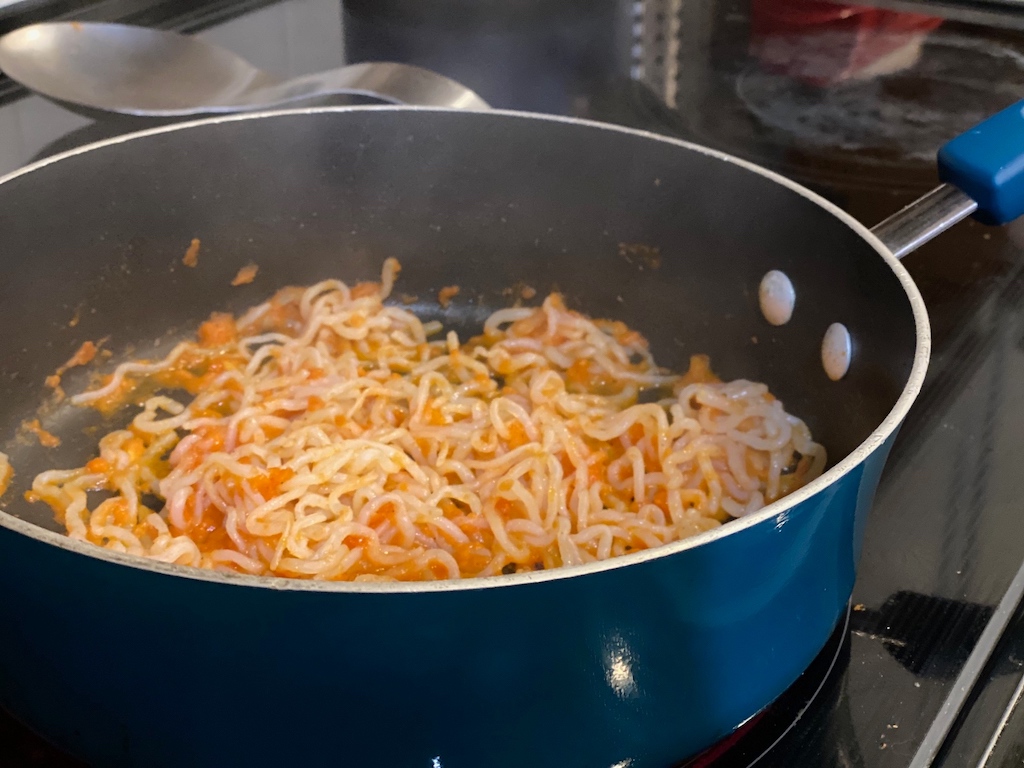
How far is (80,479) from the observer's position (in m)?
1.58

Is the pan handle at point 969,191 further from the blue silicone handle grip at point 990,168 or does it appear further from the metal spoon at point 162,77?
the metal spoon at point 162,77

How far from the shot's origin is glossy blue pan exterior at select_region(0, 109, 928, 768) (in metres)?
0.81

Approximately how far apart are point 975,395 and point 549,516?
0.75 m

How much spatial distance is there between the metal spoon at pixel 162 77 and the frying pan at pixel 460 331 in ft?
1.02

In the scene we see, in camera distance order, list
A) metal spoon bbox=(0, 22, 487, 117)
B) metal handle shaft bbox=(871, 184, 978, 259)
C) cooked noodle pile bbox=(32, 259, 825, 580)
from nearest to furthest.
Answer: metal handle shaft bbox=(871, 184, 978, 259), cooked noodle pile bbox=(32, 259, 825, 580), metal spoon bbox=(0, 22, 487, 117)

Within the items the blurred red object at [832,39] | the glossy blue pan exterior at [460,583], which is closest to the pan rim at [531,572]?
the glossy blue pan exterior at [460,583]

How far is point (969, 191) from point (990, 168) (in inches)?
1.6

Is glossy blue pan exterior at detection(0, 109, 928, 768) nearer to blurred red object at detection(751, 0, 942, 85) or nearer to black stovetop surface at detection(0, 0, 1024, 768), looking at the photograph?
black stovetop surface at detection(0, 0, 1024, 768)

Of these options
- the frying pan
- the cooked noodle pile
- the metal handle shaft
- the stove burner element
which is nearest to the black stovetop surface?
the stove burner element

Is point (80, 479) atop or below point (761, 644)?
below

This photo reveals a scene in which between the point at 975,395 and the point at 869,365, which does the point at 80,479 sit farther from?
the point at 975,395

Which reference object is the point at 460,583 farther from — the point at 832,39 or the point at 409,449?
the point at 832,39

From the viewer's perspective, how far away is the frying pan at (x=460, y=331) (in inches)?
32.1

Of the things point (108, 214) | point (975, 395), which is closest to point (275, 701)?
point (108, 214)
